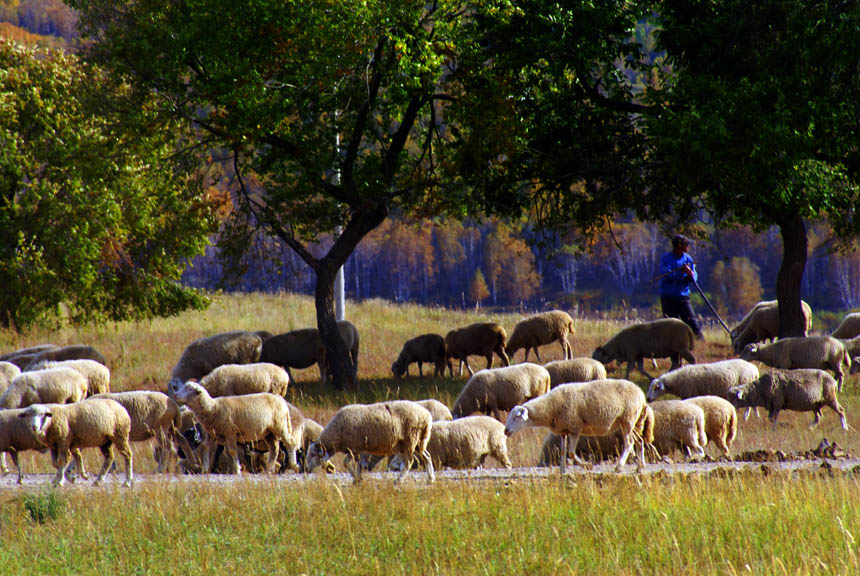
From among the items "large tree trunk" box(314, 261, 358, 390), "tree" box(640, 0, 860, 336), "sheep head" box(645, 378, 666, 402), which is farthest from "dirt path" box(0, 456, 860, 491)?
"large tree trunk" box(314, 261, 358, 390)

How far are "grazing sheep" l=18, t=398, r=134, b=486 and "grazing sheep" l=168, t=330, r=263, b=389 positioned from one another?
29.9 feet

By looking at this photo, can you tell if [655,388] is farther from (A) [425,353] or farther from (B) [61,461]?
(A) [425,353]

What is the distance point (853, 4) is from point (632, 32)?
5.16 meters

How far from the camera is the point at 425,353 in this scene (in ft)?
74.2

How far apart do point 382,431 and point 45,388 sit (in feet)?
22.5

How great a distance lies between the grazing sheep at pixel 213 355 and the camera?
65.4ft

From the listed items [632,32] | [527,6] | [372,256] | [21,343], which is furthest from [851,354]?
[372,256]

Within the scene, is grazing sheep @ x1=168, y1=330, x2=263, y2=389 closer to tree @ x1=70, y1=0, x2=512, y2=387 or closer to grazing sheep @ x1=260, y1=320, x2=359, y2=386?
grazing sheep @ x1=260, y1=320, x2=359, y2=386

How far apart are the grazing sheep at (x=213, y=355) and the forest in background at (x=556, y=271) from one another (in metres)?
70.8

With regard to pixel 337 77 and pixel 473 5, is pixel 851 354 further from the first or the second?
pixel 337 77

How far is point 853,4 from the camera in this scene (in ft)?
55.9

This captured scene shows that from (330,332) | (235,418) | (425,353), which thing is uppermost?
(330,332)

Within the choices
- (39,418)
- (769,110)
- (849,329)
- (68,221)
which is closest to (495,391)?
(39,418)

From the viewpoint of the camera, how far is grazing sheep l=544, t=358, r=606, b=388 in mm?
15555
